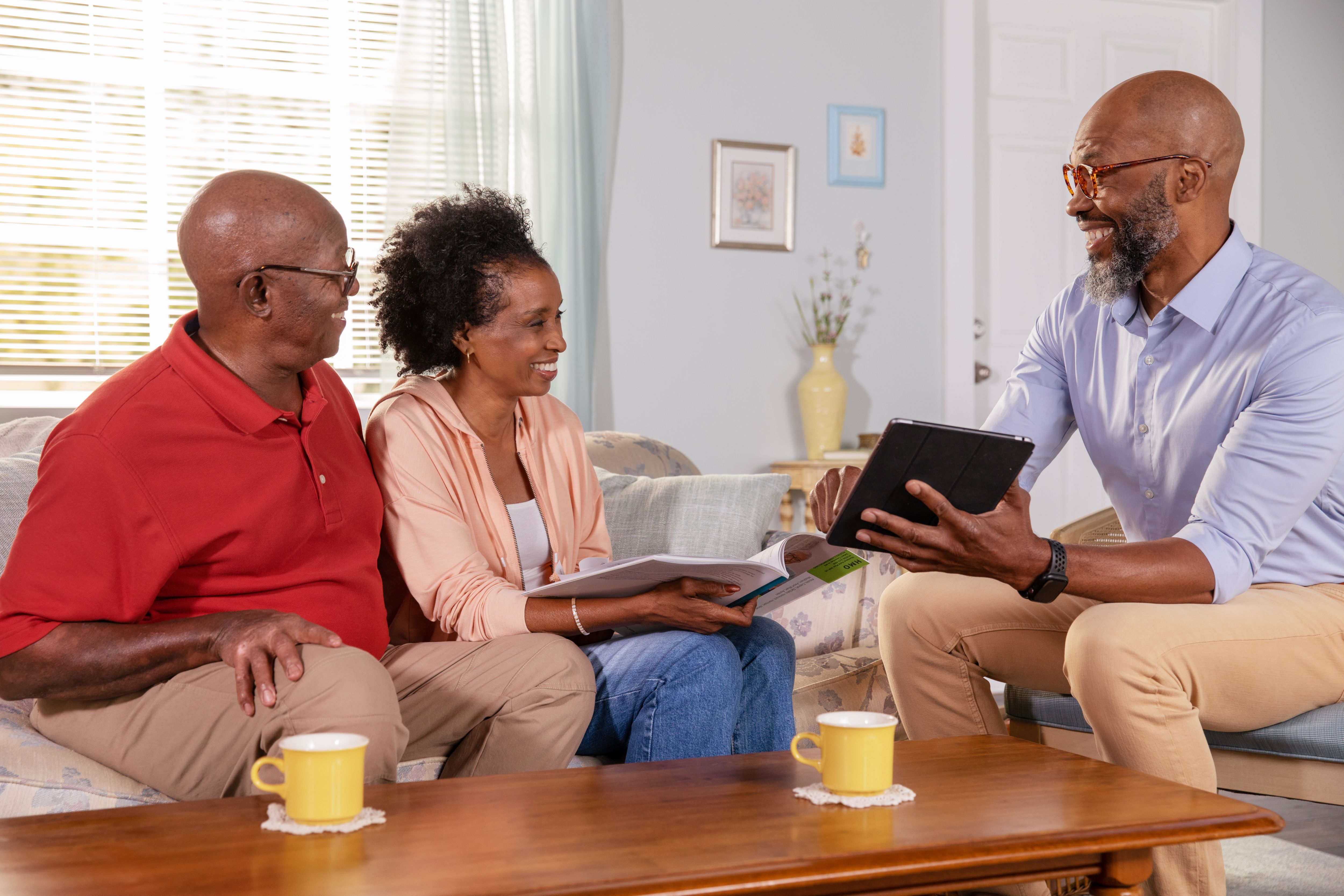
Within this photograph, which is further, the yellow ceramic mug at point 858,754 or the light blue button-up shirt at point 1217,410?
the light blue button-up shirt at point 1217,410

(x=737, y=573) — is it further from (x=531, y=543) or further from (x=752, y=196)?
(x=752, y=196)

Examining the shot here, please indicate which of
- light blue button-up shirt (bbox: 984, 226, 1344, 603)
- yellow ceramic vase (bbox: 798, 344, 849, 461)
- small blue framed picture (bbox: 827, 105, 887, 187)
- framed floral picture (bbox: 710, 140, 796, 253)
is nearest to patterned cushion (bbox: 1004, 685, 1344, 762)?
light blue button-up shirt (bbox: 984, 226, 1344, 603)

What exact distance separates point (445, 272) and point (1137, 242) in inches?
45.2

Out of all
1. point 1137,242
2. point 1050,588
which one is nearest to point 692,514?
point 1050,588

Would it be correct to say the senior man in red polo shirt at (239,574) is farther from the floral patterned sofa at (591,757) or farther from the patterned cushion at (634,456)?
the patterned cushion at (634,456)

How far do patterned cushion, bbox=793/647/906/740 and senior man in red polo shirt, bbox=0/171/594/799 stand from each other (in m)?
0.64

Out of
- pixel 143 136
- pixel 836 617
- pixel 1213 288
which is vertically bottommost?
pixel 836 617

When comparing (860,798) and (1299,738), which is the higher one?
(860,798)

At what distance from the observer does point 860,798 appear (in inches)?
44.0

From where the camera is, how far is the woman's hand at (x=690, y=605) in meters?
1.60

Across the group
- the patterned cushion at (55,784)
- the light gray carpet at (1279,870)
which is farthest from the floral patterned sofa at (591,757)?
the light gray carpet at (1279,870)

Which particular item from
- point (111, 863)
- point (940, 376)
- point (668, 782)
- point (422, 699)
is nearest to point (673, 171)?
point (940, 376)

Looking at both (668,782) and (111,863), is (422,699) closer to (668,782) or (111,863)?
(668,782)

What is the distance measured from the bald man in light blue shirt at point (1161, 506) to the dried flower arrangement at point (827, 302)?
1.70 meters
